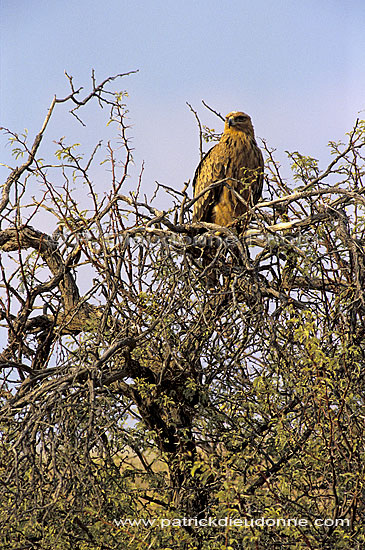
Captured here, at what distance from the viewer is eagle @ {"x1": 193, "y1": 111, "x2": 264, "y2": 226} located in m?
5.08

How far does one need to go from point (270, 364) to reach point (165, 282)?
807mm

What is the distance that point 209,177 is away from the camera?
5.22 meters


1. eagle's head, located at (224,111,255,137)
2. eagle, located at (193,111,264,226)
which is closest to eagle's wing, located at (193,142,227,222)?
eagle, located at (193,111,264,226)

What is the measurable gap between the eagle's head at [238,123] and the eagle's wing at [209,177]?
20cm

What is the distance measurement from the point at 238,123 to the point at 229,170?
19.9 inches

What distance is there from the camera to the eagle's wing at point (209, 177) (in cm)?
512

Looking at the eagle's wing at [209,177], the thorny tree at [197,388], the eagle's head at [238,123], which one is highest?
the eagle's head at [238,123]

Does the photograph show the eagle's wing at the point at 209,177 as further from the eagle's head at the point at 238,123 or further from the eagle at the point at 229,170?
the eagle's head at the point at 238,123

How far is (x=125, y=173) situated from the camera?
4.30m

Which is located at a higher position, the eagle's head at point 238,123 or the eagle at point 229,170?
the eagle's head at point 238,123

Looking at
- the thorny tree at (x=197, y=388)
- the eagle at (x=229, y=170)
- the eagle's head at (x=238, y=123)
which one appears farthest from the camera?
the eagle's head at (x=238, y=123)

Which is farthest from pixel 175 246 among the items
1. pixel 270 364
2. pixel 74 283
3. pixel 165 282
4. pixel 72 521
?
pixel 72 521

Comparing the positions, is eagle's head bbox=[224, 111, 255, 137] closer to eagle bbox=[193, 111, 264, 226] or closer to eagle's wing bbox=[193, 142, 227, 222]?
eagle bbox=[193, 111, 264, 226]

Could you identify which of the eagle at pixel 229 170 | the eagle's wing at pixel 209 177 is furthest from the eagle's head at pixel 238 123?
the eagle's wing at pixel 209 177
